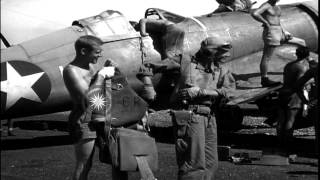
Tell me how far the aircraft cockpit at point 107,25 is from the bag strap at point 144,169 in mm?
4908

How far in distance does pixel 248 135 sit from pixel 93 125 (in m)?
8.87

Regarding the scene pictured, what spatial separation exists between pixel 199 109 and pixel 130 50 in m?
4.22

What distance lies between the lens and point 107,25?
9.23 metres

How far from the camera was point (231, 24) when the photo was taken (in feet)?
33.9

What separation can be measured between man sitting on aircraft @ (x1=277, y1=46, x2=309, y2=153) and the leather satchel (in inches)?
160

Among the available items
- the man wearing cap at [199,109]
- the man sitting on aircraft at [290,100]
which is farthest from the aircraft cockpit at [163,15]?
the man wearing cap at [199,109]

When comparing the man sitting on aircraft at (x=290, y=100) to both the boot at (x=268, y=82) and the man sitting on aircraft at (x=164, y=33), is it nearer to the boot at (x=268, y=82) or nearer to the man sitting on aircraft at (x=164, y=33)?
the boot at (x=268, y=82)

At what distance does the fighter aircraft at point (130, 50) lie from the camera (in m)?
7.77

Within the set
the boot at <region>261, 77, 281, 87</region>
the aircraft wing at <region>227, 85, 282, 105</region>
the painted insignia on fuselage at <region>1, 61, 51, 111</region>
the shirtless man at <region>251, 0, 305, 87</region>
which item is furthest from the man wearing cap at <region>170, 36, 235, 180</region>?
the boot at <region>261, 77, 281, 87</region>

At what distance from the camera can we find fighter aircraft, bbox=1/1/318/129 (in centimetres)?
777

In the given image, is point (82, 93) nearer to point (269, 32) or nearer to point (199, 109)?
point (199, 109)

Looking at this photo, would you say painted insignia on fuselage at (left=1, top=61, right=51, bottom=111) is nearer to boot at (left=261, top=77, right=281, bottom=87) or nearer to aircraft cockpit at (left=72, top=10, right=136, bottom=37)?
aircraft cockpit at (left=72, top=10, right=136, bottom=37)

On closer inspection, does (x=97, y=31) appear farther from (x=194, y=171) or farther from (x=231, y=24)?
(x=194, y=171)

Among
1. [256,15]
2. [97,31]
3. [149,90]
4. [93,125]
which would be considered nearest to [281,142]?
[256,15]
